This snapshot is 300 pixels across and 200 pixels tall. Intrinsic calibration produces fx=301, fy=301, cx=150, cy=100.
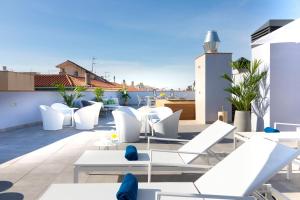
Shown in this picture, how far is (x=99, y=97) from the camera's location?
56.4ft

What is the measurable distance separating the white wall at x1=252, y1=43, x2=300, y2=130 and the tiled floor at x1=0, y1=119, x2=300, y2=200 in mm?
1816

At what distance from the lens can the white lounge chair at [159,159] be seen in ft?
12.6

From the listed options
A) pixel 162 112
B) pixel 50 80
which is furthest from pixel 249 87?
pixel 50 80

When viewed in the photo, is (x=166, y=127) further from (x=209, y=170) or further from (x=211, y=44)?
(x=211, y=44)

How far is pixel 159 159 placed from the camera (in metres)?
4.38

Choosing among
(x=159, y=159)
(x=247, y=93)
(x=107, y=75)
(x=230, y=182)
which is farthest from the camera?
(x=107, y=75)

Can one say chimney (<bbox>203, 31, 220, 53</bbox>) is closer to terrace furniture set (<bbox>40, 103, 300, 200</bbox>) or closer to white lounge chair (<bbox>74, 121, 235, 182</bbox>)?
white lounge chair (<bbox>74, 121, 235, 182</bbox>)

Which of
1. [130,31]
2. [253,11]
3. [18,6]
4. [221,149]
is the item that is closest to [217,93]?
[221,149]

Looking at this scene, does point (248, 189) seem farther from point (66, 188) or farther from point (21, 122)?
point (21, 122)

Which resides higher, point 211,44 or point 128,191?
point 211,44

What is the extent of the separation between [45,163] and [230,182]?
151 inches

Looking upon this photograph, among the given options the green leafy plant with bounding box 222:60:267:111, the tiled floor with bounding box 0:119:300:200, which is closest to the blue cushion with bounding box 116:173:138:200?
the tiled floor with bounding box 0:119:300:200

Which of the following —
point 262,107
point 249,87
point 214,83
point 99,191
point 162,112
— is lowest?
point 99,191

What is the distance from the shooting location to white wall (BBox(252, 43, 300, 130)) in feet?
27.6
